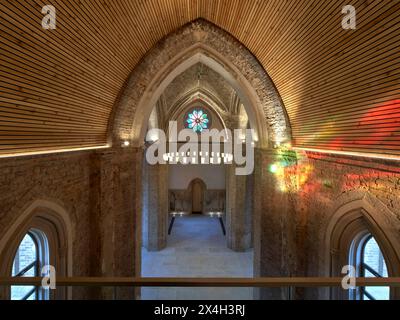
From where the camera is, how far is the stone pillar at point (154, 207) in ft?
40.4

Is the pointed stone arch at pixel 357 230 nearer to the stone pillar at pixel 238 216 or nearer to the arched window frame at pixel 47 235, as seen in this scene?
the arched window frame at pixel 47 235

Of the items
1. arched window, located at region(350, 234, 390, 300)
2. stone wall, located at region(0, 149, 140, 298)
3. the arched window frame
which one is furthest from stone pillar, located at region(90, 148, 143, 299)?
arched window, located at region(350, 234, 390, 300)

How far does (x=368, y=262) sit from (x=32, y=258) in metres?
6.12

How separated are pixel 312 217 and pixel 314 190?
26.4 inches

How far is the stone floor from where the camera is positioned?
823 cm

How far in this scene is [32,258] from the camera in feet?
15.5

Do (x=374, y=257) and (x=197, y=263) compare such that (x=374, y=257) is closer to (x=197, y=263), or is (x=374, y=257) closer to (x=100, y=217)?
(x=100, y=217)

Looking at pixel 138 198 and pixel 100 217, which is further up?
pixel 138 198

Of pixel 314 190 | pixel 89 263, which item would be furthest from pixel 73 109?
pixel 314 190

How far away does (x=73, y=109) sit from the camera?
4.99 meters

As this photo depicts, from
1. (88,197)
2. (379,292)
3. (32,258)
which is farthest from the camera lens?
(88,197)

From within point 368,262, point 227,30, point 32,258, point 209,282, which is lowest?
point 368,262

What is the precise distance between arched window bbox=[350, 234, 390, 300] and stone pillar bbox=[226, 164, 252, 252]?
7.66m

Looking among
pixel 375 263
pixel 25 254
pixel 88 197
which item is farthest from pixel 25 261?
pixel 375 263
